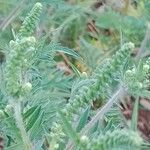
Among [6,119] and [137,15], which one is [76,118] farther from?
[137,15]

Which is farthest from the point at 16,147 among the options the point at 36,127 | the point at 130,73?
the point at 130,73

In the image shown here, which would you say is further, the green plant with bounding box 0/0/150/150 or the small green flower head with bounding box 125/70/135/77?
the small green flower head with bounding box 125/70/135/77

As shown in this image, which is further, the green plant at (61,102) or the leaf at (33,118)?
the leaf at (33,118)

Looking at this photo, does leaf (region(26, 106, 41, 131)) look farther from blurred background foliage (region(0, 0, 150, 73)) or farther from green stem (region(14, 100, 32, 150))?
blurred background foliage (region(0, 0, 150, 73))

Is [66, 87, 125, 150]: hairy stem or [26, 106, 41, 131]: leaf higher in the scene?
[26, 106, 41, 131]: leaf

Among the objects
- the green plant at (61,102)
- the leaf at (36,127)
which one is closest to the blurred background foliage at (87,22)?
the green plant at (61,102)

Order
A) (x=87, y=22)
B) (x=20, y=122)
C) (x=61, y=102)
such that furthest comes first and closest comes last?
(x=87, y=22), (x=61, y=102), (x=20, y=122)

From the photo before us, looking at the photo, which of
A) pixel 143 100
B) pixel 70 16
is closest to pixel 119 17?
pixel 70 16

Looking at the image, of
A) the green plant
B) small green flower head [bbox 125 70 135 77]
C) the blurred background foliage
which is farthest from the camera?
the blurred background foliage

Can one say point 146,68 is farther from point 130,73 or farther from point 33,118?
point 33,118

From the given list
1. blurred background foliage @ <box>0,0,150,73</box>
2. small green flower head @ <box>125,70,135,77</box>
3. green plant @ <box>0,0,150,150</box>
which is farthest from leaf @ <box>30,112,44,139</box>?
blurred background foliage @ <box>0,0,150,73</box>

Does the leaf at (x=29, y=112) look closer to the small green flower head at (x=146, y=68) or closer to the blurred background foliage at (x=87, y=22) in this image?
the small green flower head at (x=146, y=68)

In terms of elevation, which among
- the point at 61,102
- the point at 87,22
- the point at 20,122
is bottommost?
the point at 87,22
